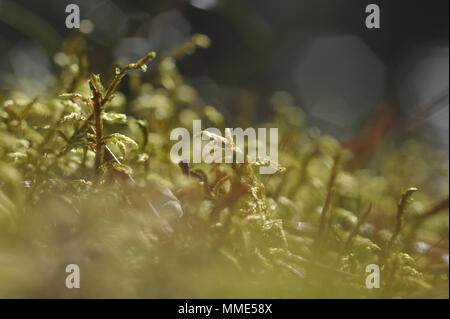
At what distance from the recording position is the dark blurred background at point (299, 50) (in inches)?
57.9

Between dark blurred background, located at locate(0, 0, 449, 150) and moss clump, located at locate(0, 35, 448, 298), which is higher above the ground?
dark blurred background, located at locate(0, 0, 449, 150)

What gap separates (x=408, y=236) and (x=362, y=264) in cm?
17

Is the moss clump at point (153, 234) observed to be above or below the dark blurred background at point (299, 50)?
below

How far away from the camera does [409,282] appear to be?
439 millimetres

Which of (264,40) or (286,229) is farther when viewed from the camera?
(264,40)

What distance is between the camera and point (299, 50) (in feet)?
7.19

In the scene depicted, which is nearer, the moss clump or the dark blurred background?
the moss clump

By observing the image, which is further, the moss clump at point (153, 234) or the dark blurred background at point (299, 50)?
the dark blurred background at point (299, 50)

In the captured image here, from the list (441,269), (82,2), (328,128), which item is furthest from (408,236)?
(82,2)

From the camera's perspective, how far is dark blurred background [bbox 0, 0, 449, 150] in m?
1.47

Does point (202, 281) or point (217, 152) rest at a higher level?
point (217, 152)

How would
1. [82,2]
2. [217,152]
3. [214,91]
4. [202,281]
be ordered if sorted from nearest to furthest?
[202,281], [217,152], [214,91], [82,2]
